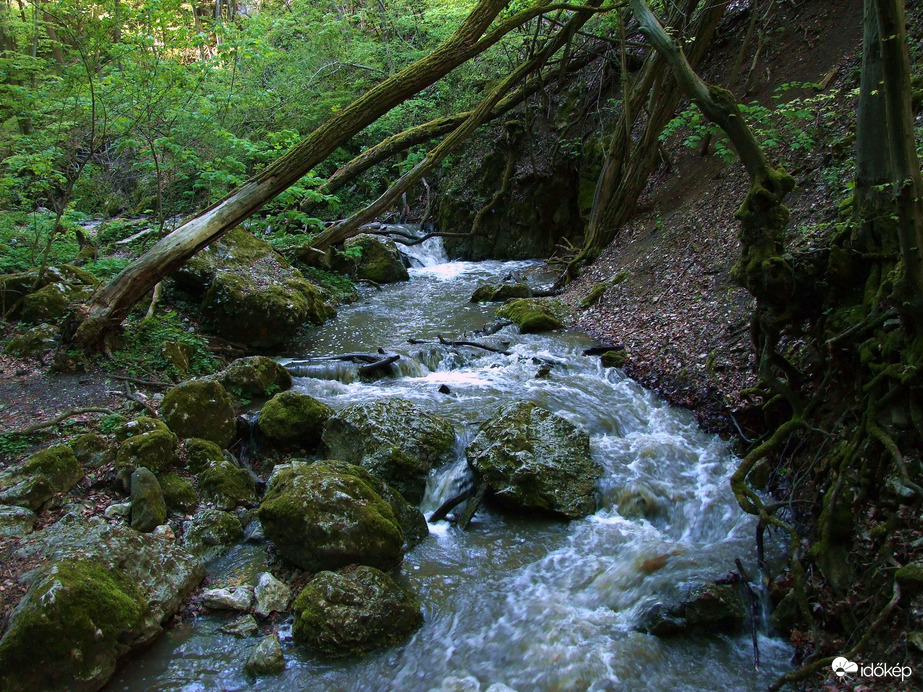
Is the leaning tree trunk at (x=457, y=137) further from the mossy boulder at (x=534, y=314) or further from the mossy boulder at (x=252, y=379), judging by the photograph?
the mossy boulder at (x=252, y=379)

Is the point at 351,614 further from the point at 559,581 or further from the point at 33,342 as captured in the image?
the point at 33,342

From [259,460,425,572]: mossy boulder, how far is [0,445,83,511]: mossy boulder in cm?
186

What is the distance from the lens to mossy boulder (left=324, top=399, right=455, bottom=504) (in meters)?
6.19

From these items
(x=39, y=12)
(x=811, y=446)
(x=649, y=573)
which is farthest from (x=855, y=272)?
(x=39, y=12)

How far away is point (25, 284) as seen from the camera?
8.41 meters

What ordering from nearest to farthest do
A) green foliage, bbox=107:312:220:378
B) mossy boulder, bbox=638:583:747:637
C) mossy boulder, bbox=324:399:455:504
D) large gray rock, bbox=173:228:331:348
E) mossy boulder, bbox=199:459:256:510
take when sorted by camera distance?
mossy boulder, bbox=638:583:747:637, mossy boulder, bbox=199:459:256:510, mossy boulder, bbox=324:399:455:504, green foliage, bbox=107:312:220:378, large gray rock, bbox=173:228:331:348

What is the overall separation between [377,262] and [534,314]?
6684mm

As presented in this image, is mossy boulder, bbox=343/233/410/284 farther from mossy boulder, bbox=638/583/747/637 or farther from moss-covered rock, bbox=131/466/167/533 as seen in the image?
mossy boulder, bbox=638/583/747/637

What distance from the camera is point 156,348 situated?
822cm

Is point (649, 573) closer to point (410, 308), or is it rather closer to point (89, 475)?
point (89, 475)

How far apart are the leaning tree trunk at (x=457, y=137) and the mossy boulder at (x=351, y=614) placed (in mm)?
9369

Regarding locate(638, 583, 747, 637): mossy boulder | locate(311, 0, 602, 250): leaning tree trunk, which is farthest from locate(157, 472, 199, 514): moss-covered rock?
locate(311, 0, 602, 250): leaning tree trunk

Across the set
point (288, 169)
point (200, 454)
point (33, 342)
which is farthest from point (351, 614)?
point (33, 342)

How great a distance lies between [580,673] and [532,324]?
301 inches
